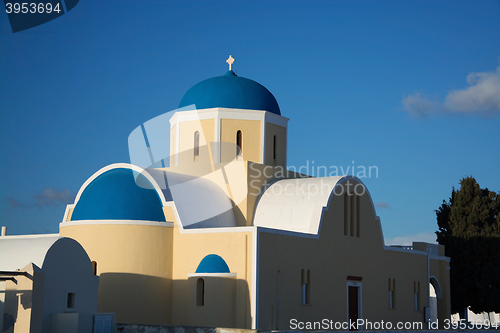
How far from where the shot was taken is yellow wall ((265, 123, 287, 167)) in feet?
76.0

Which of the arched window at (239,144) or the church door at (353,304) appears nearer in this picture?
the church door at (353,304)

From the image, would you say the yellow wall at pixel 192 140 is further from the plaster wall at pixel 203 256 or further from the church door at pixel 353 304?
the church door at pixel 353 304

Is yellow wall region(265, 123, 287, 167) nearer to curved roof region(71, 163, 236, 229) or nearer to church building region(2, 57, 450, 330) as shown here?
church building region(2, 57, 450, 330)

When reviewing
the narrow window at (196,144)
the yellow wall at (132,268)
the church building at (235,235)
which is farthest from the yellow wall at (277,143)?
the yellow wall at (132,268)

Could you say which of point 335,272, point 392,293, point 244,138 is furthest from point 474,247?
point 244,138

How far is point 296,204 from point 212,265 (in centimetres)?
427

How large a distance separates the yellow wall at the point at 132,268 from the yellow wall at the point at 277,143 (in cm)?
585

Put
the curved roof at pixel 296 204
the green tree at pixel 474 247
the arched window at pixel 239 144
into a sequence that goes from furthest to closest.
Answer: the green tree at pixel 474 247, the arched window at pixel 239 144, the curved roof at pixel 296 204

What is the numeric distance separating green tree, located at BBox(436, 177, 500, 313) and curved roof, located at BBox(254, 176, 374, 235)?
9928mm

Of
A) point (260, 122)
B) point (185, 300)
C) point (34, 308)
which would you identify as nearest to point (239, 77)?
point (260, 122)

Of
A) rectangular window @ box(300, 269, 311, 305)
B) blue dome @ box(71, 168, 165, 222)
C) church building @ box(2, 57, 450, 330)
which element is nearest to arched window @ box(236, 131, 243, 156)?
church building @ box(2, 57, 450, 330)

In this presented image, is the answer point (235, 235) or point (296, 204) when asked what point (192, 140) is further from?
point (235, 235)

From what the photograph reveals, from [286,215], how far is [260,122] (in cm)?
396

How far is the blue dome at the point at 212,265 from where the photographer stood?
17.8m
